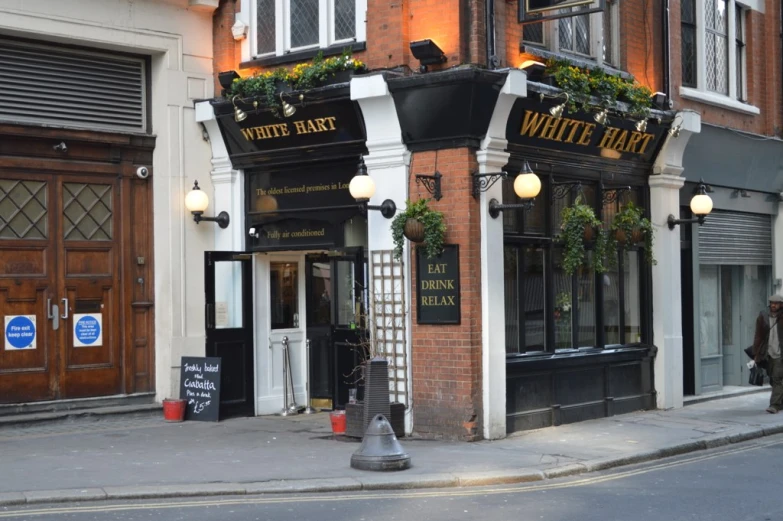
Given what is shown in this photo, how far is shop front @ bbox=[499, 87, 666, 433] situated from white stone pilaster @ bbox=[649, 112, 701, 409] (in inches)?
5.3

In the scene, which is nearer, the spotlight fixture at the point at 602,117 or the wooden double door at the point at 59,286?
the wooden double door at the point at 59,286

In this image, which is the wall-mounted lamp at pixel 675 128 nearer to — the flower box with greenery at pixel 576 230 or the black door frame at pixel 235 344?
the flower box with greenery at pixel 576 230

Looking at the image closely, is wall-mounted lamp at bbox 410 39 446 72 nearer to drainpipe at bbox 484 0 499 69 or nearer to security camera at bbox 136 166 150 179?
drainpipe at bbox 484 0 499 69

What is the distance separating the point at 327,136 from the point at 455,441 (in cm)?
429

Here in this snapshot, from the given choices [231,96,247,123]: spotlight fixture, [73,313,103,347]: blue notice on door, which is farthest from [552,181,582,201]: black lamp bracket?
[73,313,103,347]: blue notice on door

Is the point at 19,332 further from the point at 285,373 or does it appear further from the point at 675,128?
the point at 675,128

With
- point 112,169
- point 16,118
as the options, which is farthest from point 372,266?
point 16,118

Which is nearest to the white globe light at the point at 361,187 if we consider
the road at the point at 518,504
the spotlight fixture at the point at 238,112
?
the spotlight fixture at the point at 238,112

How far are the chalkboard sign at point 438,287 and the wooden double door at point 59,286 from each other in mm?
4249

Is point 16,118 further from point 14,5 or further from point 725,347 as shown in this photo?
point 725,347

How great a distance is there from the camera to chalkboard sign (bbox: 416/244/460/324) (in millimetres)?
13023

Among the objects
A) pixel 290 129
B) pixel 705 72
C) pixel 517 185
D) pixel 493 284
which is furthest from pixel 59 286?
pixel 705 72

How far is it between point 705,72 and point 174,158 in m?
8.85

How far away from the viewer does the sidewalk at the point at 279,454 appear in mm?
10055
